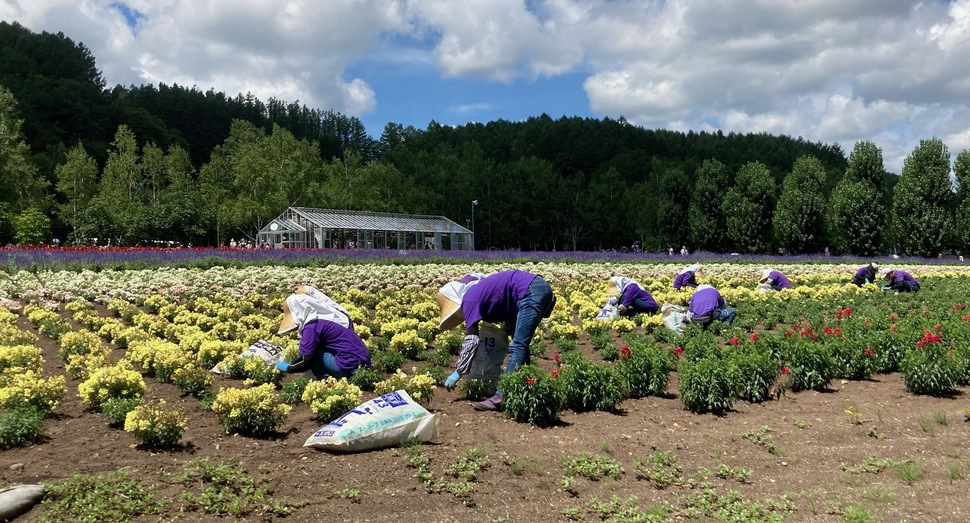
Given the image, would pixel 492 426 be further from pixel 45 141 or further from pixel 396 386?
pixel 45 141

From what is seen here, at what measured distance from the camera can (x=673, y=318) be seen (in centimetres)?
1226

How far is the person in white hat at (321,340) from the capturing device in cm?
781

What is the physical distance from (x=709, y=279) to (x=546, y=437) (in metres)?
16.0

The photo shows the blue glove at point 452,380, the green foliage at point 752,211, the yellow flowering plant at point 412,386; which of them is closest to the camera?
the yellow flowering plant at point 412,386

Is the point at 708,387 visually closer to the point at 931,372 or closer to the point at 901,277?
the point at 931,372

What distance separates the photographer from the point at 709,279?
2117cm

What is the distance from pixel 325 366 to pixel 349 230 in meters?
38.5

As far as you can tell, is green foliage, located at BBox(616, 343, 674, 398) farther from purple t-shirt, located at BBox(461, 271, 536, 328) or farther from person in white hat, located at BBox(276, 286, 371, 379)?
person in white hat, located at BBox(276, 286, 371, 379)

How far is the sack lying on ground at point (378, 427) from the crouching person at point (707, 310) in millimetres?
7670

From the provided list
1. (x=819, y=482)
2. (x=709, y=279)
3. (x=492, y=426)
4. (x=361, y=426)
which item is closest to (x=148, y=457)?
(x=361, y=426)

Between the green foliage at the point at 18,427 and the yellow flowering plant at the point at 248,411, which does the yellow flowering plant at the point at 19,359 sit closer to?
the green foliage at the point at 18,427

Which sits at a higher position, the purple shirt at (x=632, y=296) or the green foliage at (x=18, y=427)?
the purple shirt at (x=632, y=296)

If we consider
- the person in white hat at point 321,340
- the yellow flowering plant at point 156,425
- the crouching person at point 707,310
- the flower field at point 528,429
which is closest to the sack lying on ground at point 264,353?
the flower field at point 528,429

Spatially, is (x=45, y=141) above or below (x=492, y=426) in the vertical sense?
above
